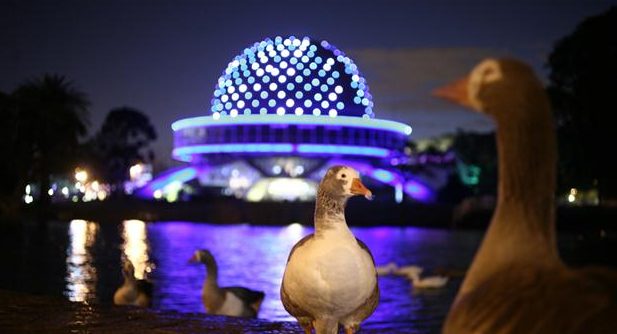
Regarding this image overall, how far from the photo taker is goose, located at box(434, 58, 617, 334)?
2.16 metres

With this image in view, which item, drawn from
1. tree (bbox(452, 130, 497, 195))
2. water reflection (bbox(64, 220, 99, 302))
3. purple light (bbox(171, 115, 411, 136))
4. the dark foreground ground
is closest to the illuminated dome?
purple light (bbox(171, 115, 411, 136))

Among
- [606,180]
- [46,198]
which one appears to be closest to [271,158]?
[46,198]

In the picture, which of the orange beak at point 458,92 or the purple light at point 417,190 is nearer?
the orange beak at point 458,92

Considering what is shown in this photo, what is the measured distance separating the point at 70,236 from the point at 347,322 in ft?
79.8

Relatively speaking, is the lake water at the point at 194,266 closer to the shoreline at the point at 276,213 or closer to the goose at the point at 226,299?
the goose at the point at 226,299

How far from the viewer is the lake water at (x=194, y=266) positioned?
40.0 ft

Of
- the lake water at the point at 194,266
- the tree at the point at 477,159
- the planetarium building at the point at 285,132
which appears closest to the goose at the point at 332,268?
the lake water at the point at 194,266

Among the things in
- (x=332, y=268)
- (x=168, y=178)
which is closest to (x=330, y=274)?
(x=332, y=268)

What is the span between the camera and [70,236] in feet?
89.9

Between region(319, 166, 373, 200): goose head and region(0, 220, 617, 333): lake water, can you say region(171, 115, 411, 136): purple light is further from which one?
region(319, 166, 373, 200): goose head

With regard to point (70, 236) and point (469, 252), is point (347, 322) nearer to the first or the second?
point (469, 252)

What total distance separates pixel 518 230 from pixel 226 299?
6839mm

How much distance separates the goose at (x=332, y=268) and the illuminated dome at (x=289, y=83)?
82.0 m

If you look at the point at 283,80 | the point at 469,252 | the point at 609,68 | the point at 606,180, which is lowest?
the point at 469,252
